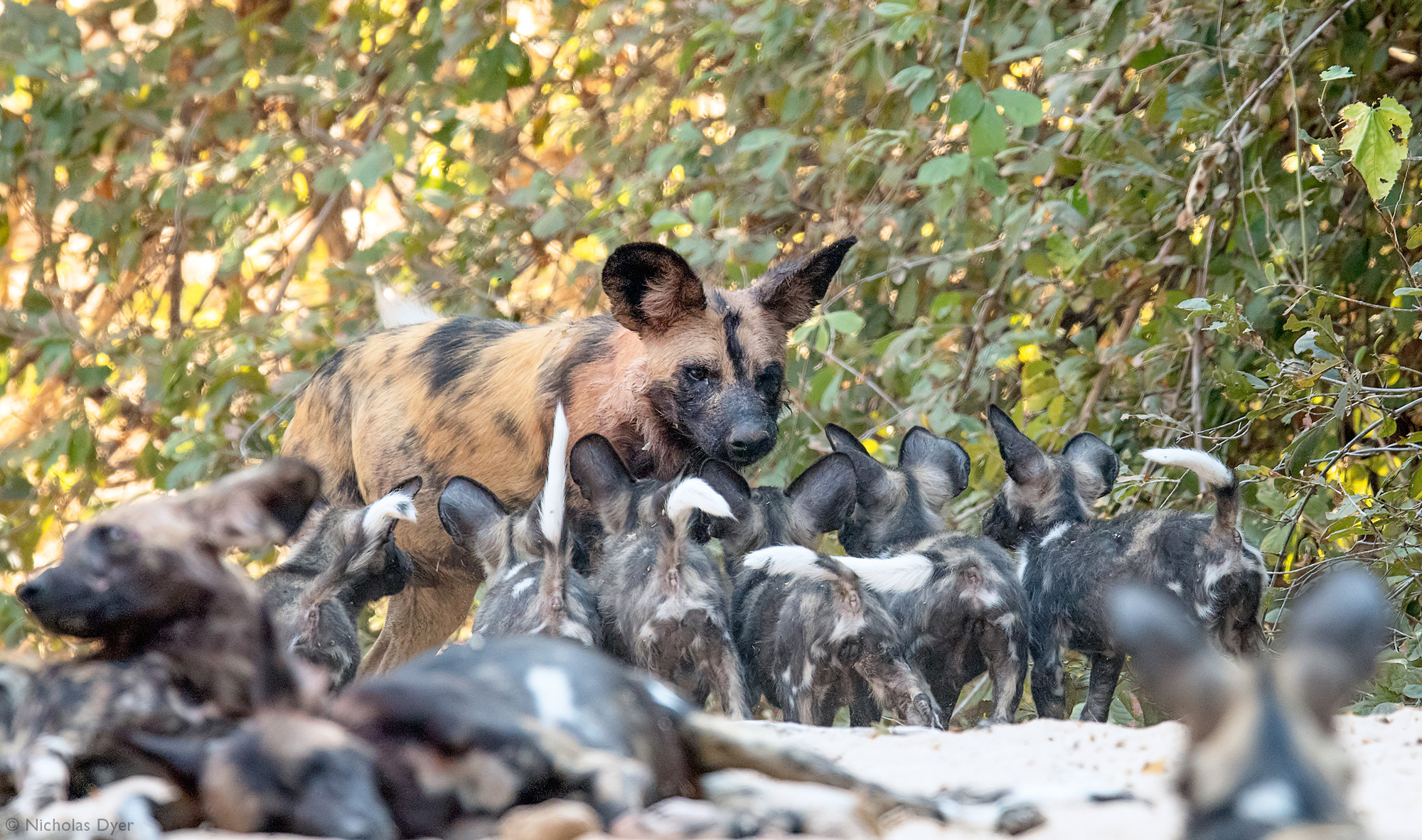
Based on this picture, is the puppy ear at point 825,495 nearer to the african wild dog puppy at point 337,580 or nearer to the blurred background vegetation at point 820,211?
the blurred background vegetation at point 820,211

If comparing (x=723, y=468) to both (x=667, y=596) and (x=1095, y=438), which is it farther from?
(x=1095, y=438)

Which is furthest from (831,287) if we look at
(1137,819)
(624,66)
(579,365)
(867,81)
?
(1137,819)

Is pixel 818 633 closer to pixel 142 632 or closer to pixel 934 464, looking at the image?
pixel 934 464

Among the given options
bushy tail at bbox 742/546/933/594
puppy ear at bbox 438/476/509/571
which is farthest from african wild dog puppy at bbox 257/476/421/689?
bushy tail at bbox 742/546/933/594

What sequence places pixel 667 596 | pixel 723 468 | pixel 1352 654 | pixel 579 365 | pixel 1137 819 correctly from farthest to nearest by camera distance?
1. pixel 579 365
2. pixel 723 468
3. pixel 667 596
4. pixel 1137 819
5. pixel 1352 654

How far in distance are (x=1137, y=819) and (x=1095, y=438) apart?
2.41 metres

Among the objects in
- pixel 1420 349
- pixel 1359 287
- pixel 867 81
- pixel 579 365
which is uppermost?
pixel 867 81

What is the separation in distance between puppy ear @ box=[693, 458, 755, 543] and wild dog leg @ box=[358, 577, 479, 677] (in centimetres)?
147

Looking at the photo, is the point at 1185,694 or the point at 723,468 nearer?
the point at 1185,694

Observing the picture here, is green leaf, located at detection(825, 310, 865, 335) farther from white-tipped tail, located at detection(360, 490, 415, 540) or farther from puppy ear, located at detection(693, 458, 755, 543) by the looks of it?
white-tipped tail, located at detection(360, 490, 415, 540)

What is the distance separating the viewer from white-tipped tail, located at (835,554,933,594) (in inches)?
129

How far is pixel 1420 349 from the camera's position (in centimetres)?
474

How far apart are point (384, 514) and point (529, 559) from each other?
0.41 metres

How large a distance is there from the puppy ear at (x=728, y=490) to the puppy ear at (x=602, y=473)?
0.26 metres
